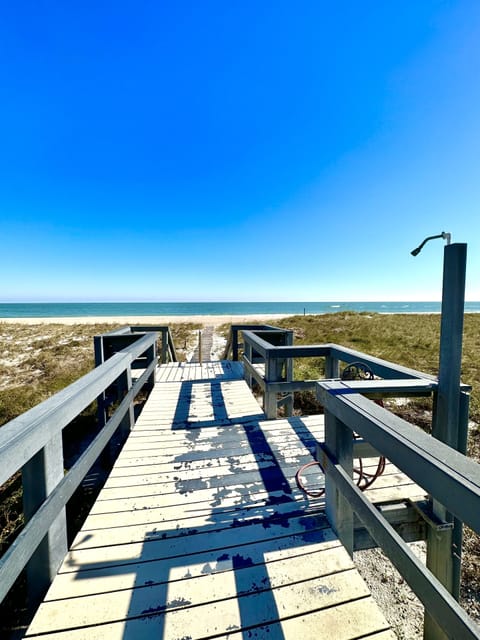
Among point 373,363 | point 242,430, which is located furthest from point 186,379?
point 373,363

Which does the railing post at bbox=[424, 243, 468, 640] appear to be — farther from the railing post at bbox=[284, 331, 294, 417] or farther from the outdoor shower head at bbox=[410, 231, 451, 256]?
the railing post at bbox=[284, 331, 294, 417]

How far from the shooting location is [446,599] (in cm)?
98

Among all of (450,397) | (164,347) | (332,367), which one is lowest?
(164,347)

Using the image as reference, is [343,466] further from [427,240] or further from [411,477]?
[427,240]

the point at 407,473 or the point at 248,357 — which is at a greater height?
the point at 407,473

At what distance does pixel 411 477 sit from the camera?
1058 millimetres

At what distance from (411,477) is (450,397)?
0.88 m

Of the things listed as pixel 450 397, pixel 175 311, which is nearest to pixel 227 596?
pixel 450 397

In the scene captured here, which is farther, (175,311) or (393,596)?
(175,311)

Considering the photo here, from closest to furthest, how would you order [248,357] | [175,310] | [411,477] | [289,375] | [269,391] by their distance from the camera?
1. [411,477]
2. [269,391]
3. [289,375]
4. [248,357]
5. [175,310]

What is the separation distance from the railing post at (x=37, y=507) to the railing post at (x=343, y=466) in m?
1.59

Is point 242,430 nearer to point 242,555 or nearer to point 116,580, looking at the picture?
point 242,555

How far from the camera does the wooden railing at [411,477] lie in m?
0.94

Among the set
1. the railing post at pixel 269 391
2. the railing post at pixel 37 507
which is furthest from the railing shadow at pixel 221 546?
the railing post at pixel 269 391
